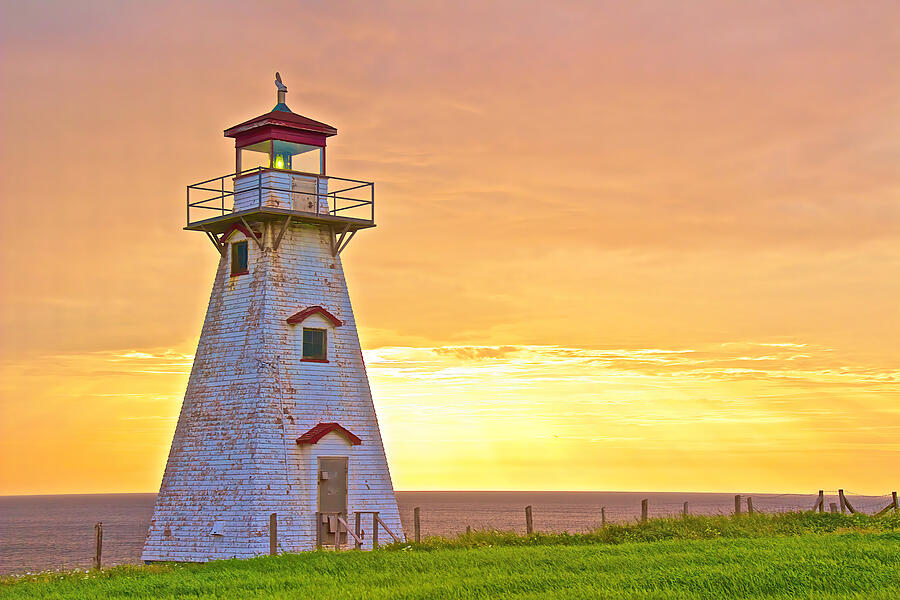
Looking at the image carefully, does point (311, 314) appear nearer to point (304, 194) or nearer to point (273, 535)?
point (304, 194)

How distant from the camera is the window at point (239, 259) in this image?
128ft

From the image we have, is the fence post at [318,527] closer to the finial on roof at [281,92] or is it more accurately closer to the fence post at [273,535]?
the fence post at [273,535]

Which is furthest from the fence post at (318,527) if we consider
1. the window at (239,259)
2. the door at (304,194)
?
the door at (304,194)

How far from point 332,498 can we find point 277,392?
401cm

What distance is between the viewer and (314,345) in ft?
126

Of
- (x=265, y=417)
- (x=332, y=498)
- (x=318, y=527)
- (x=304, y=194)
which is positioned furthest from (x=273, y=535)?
(x=304, y=194)

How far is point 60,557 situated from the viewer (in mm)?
86688

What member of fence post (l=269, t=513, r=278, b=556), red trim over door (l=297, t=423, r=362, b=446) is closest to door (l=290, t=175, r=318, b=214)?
red trim over door (l=297, t=423, r=362, b=446)

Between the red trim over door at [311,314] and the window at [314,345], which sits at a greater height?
the red trim over door at [311,314]

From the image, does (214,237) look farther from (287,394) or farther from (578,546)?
(578,546)

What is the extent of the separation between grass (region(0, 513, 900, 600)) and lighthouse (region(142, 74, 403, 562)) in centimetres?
403

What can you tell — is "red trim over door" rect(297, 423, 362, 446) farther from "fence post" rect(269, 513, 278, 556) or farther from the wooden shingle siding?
"fence post" rect(269, 513, 278, 556)

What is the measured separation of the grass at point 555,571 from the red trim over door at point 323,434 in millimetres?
5261

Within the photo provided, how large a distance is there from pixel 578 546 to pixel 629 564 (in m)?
5.02
